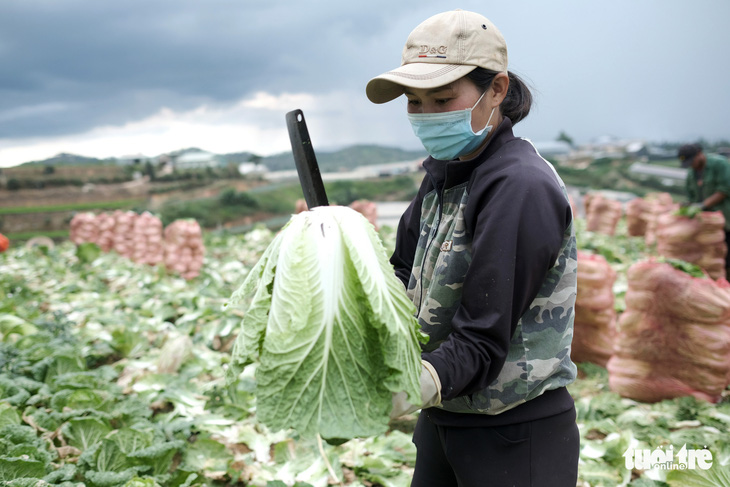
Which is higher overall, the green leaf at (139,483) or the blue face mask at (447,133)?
the blue face mask at (447,133)

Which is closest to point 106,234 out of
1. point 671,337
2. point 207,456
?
point 207,456

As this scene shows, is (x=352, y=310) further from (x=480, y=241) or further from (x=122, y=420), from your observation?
(x=122, y=420)

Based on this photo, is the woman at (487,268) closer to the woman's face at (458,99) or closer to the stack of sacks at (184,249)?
the woman's face at (458,99)

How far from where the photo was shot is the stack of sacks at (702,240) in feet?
28.2

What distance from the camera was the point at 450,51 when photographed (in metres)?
1.90

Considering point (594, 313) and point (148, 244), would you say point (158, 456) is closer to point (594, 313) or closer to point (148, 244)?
point (594, 313)

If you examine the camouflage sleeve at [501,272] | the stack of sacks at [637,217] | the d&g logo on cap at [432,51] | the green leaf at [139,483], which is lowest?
the stack of sacks at [637,217]

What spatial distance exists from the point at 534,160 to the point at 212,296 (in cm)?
789

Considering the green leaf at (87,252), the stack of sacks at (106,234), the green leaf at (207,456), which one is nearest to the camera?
the green leaf at (207,456)

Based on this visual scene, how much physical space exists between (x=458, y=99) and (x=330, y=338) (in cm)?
101

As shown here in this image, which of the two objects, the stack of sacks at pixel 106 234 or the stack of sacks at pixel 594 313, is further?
the stack of sacks at pixel 106 234

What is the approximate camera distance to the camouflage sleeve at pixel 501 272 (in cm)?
169

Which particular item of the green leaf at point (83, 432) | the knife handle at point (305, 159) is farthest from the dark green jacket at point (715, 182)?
the green leaf at point (83, 432)

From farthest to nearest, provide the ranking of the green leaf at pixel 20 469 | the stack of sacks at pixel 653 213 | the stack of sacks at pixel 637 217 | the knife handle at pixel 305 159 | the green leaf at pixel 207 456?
the stack of sacks at pixel 637 217 → the stack of sacks at pixel 653 213 → the green leaf at pixel 207 456 → the green leaf at pixel 20 469 → the knife handle at pixel 305 159
